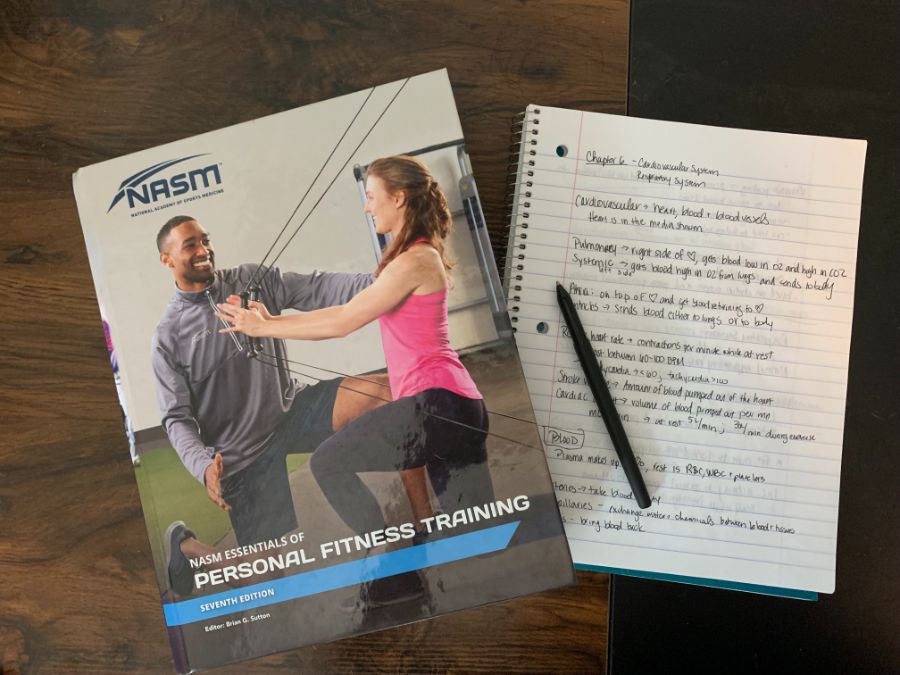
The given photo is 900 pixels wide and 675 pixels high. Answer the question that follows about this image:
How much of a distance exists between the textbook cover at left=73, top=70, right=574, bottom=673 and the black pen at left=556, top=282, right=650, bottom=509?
6 centimetres

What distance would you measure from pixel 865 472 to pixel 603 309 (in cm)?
26

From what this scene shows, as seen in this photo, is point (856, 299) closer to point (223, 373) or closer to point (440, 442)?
point (440, 442)

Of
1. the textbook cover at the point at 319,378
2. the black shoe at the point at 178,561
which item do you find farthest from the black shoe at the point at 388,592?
the black shoe at the point at 178,561

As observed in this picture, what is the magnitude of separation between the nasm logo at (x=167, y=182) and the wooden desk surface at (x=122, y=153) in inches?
1.4

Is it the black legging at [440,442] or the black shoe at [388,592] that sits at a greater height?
the black legging at [440,442]

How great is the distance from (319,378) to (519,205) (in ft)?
0.73

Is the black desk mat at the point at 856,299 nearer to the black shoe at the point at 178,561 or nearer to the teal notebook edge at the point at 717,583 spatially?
the teal notebook edge at the point at 717,583

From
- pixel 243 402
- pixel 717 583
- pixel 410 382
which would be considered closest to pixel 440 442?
pixel 410 382

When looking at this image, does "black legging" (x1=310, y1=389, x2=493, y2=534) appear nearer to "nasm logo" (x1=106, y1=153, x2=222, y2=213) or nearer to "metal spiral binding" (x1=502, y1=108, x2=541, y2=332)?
"metal spiral binding" (x1=502, y1=108, x2=541, y2=332)

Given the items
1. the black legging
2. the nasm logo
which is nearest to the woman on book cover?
the black legging

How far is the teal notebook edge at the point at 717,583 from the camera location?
1.83ft

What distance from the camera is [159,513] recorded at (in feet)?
1.77

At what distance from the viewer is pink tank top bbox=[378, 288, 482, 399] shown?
53cm

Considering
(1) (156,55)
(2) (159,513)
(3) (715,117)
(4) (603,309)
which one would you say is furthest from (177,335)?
(3) (715,117)
